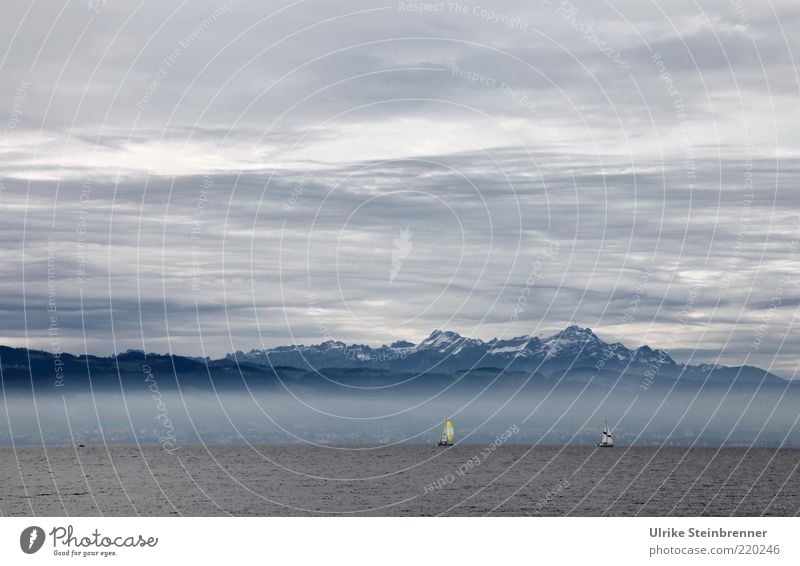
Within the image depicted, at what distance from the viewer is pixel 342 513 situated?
194m

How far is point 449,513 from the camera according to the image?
189m
